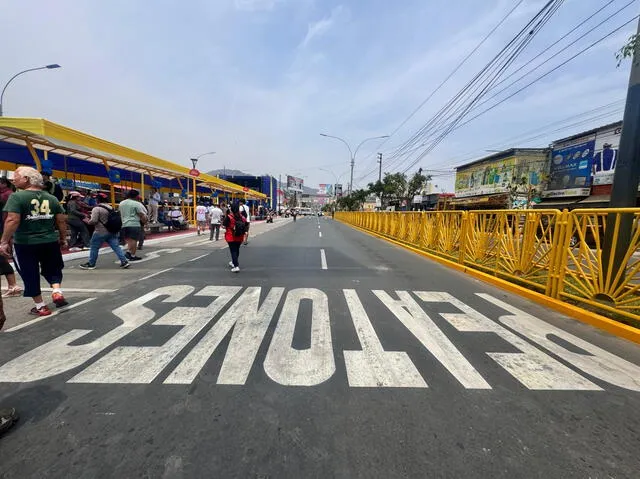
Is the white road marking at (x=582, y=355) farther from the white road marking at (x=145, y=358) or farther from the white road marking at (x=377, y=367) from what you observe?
the white road marking at (x=145, y=358)

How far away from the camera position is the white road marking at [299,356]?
2695 millimetres

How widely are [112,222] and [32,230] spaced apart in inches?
133

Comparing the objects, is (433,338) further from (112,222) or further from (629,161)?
(112,222)

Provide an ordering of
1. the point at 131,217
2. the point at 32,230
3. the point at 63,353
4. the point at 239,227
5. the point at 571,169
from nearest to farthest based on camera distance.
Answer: the point at 63,353
the point at 32,230
the point at 239,227
the point at 131,217
the point at 571,169

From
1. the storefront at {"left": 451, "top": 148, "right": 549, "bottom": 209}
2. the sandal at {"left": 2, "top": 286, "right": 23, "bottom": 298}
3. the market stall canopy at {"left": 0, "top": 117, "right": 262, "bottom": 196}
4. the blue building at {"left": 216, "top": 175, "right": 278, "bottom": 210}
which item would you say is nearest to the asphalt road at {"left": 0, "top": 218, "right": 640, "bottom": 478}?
the sandal at {"left": 2, "top": 286, "right": 23, "bottom": 298}

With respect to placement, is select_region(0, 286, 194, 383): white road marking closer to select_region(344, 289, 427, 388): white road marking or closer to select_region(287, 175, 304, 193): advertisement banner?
select_region(344, 289, 427, 388): white road marking

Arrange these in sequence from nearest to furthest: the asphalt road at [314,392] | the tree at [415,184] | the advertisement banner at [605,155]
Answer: the asphalt road at [314,392]
the advertisement banner at [605,155]
the tree at [415,184]

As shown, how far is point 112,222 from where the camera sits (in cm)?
708

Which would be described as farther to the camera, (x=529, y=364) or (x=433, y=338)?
(x=433, y=338)

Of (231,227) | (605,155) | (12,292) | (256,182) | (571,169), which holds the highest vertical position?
(256,182)

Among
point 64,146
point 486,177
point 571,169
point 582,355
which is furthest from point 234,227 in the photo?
point 486,177

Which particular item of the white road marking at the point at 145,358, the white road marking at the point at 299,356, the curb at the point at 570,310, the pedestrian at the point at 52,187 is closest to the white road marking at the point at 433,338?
the white road marking at the point at 299,356

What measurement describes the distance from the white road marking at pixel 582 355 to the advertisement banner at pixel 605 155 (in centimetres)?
2006

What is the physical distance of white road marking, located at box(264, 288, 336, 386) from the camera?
106 inches
